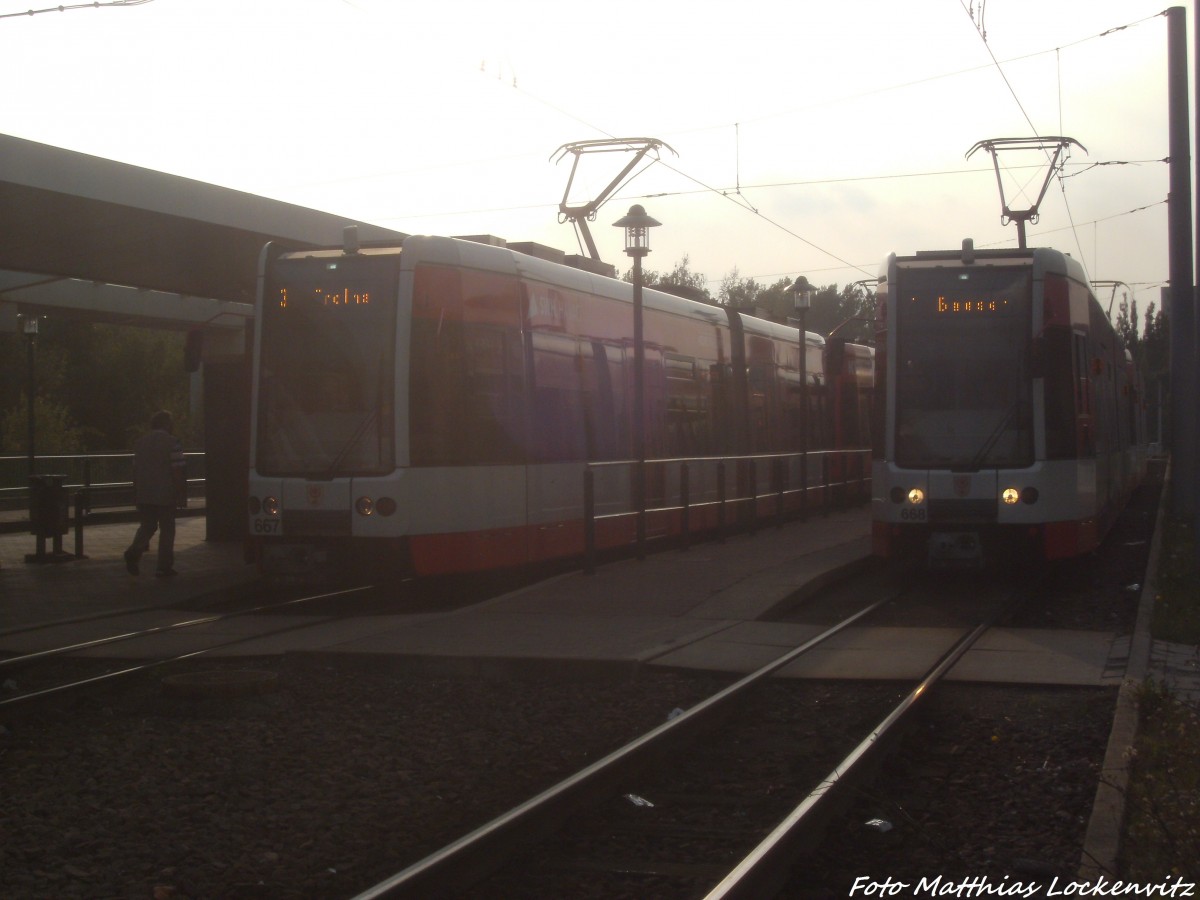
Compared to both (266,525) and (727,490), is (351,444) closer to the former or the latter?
(266,525)

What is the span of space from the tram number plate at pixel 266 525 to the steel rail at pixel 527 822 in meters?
6.14

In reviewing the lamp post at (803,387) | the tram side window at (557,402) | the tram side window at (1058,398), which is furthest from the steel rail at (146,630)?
the lamp post at (803,387)

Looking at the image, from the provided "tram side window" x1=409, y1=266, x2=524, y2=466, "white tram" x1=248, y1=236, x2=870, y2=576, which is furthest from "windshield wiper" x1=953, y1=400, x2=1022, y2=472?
"tram side window" x1=409, y1=266, x2=524, y2=466

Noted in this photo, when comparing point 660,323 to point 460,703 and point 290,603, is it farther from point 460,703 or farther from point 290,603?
point 460,703

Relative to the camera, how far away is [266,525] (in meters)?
12.8

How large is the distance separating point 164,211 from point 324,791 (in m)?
10.3

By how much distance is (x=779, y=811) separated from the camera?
5.84 meters

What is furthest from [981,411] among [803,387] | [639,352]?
[803,387]

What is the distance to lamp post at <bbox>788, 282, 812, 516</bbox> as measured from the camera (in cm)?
2333

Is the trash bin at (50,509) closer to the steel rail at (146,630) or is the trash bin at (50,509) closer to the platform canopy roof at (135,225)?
the platform canopy roof at (135,225)

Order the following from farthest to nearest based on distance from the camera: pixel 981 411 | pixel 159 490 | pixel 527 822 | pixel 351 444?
pixel 159 490 < pixel 981 411 < pixel 351 444 < pixel 527 822

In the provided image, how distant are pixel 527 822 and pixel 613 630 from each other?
5144 mm

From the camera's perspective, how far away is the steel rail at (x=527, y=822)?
466 cm

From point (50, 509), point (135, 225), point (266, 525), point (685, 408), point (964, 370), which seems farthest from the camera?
point (685, 408)
